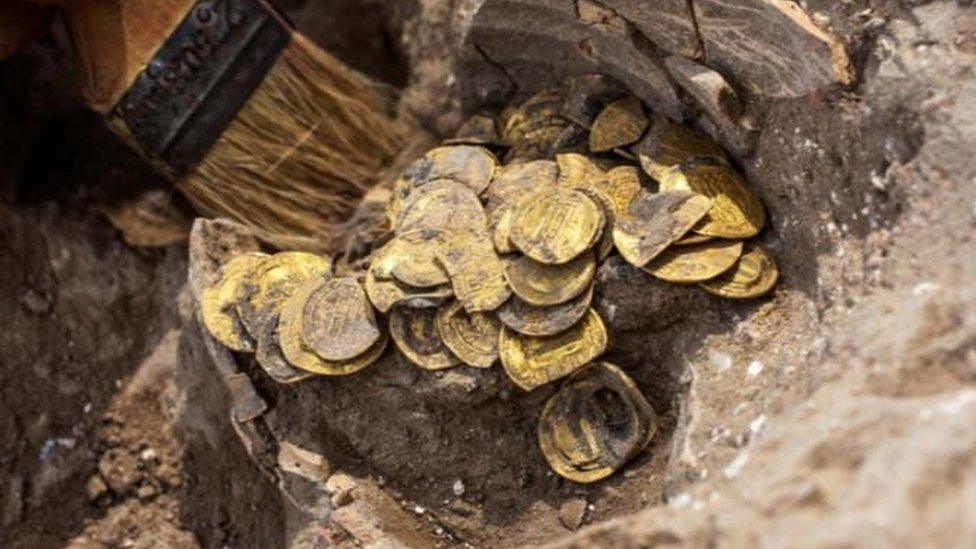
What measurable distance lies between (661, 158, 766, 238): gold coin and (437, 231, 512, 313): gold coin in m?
0.45

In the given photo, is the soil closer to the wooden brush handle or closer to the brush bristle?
the brush bristle

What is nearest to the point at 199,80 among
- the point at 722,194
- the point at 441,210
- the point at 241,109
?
the point at 241,109

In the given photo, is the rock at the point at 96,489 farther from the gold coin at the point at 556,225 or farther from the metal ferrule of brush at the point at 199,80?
the gold coin at the point at 556,225

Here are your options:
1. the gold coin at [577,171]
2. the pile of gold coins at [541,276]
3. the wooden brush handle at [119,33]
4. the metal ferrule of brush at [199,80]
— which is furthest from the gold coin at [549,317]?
the wooden brush handle at [119,33]

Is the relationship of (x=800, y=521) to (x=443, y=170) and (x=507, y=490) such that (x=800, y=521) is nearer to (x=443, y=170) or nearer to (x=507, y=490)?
(x=507, y=490)

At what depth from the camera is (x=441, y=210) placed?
276cm

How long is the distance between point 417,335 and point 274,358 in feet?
1.22

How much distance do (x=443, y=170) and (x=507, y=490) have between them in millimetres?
889

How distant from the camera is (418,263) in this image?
2.62m

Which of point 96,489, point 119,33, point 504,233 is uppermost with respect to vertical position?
point 119,33

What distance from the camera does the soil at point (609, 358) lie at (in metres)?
1.72

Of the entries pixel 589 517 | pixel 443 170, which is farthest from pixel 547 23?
pixel 589 517

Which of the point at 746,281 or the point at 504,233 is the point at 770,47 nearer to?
the point at 746,281

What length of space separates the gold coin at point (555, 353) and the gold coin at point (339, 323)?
0.35 m
